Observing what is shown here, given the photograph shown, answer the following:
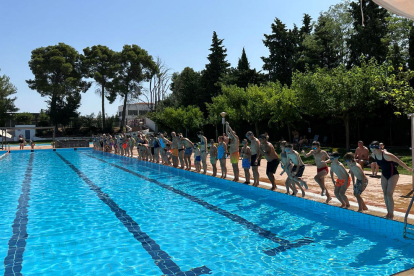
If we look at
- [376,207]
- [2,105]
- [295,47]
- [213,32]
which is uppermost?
[213,32]

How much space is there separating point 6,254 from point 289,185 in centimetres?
613

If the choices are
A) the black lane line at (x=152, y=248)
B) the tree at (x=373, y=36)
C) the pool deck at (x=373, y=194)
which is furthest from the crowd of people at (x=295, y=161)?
the tree at (x=373, y=36)

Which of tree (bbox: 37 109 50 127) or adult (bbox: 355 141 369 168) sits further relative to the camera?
tree (bbox: 37 109 50 127)

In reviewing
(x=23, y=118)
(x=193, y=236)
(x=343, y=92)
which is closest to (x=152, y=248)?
(x=193, y=236)

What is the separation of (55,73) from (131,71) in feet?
38.0

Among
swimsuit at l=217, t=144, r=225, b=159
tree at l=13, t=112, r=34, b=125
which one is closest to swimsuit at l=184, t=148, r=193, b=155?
swimsuit at l=217, t=144, r=225, b=159

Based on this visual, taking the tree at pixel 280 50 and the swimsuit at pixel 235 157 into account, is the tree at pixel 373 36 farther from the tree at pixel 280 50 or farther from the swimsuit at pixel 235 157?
the swimsuit at pixel 235 157

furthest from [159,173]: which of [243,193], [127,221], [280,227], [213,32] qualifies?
[213,32]

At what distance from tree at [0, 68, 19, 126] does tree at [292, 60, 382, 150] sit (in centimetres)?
4932

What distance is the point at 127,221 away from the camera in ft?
23.6

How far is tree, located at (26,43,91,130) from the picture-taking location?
165 ft

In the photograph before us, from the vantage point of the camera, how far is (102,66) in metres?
53.4

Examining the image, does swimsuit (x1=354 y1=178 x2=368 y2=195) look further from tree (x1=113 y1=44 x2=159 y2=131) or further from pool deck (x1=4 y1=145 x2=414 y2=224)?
tree (x1=113 y1=44 x2=159 y2=131)

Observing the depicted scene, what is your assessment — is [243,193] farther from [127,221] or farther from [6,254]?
[6,254]
